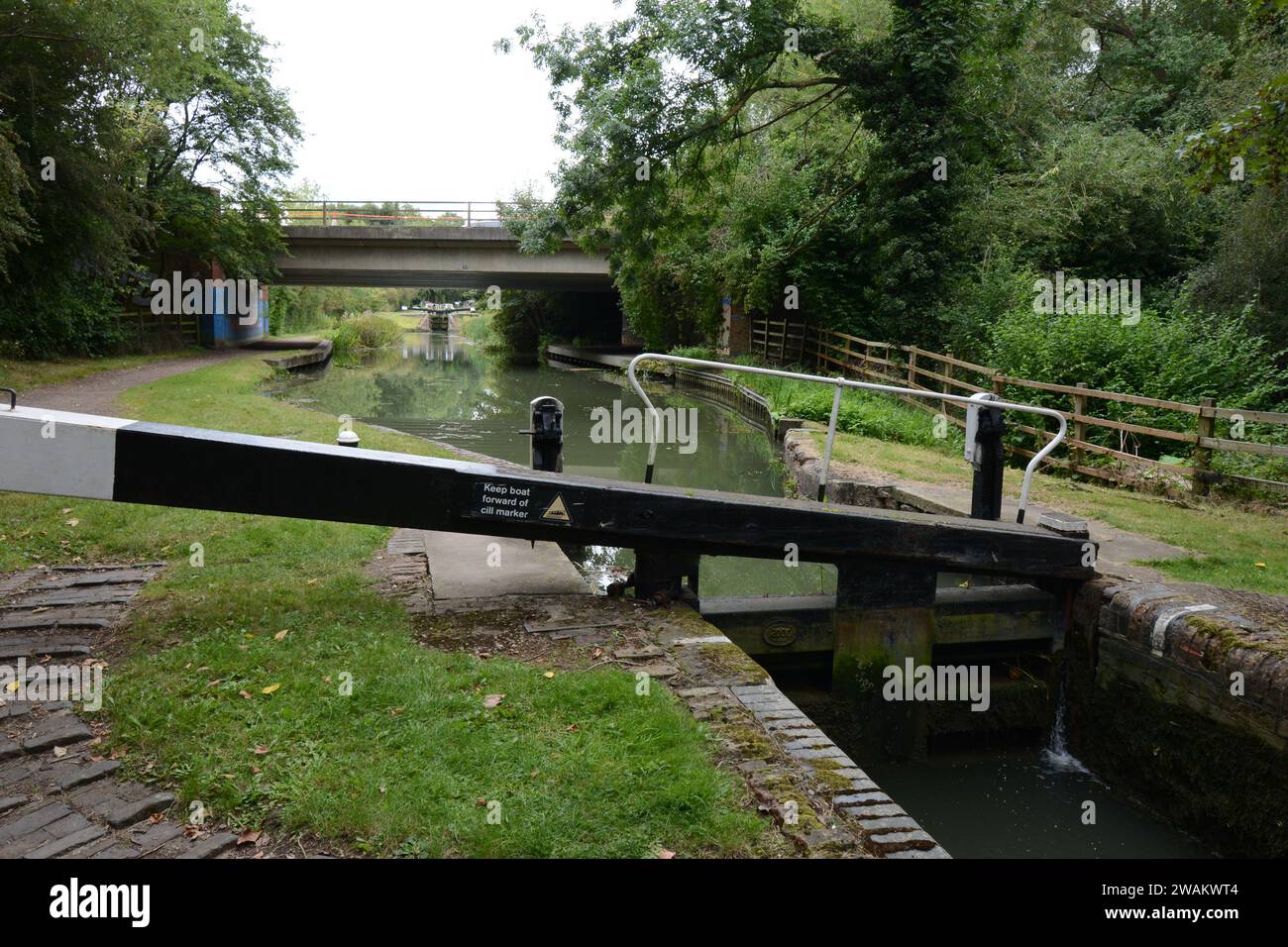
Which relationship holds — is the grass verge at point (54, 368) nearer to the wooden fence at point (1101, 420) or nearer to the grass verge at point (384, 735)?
the grass verge at point (384, 735)

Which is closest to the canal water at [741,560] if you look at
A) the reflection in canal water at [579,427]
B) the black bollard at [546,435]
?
the reflection in canal water at [579,427]

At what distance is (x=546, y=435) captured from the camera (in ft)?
20.4

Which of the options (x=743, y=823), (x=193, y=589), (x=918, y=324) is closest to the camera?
(x=743, y=823)

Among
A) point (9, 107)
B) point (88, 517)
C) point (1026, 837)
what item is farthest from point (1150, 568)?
point (9, 107)

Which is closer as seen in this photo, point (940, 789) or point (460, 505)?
point (460, 505)

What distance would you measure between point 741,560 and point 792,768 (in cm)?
624

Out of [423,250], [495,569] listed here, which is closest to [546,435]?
[495,569]

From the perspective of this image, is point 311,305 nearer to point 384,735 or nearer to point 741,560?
point 741,560

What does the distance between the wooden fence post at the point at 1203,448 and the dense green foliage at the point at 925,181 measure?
9.29ft

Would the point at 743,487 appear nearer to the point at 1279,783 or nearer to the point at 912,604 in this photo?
the point at 912,604

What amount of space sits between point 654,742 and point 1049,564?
3510mm

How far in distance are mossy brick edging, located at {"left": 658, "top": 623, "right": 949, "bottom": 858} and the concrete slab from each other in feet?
3.95

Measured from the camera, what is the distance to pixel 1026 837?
199 inches

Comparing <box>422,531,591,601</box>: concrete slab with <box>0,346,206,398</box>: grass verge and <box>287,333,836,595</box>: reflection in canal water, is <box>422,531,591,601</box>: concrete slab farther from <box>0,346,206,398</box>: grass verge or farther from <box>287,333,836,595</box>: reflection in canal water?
<box>0,346,206,398</box>: grass verge
